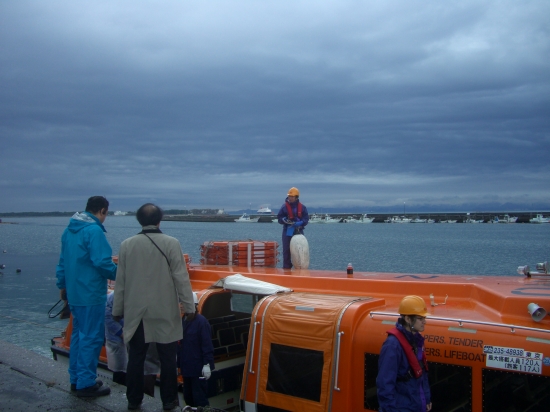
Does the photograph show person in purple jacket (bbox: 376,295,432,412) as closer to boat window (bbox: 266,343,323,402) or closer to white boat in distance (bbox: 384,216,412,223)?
boat window (bbox: 266,343,323,402)

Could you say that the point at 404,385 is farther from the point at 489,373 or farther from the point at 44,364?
the point at 44,364

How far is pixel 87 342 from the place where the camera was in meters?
4.91

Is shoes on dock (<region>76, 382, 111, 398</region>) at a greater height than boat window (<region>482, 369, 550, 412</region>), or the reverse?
boat window (<region>482, 369, 550, 412</region>)

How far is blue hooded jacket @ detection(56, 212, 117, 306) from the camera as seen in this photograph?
15.8ft

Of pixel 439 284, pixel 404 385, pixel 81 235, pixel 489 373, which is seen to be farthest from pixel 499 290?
pixel 81 235

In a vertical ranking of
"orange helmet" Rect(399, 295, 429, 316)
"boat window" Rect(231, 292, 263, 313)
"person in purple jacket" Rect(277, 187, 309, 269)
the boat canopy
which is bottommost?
"boat window" Rect(231, 292, 263, 313)

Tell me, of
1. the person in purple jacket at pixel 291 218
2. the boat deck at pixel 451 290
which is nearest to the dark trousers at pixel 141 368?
the boat deck at pixel 451 290

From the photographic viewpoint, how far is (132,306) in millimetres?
4434

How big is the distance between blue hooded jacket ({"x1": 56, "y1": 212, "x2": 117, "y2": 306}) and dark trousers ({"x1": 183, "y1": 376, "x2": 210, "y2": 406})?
57.8 inches

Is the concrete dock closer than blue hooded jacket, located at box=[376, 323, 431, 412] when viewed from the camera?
No

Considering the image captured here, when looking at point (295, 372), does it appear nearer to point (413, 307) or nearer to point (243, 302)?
point (413, 307)

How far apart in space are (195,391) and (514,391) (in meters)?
3.21

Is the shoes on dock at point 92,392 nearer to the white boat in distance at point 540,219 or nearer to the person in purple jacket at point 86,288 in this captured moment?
the person in purple jacket at point 86,288

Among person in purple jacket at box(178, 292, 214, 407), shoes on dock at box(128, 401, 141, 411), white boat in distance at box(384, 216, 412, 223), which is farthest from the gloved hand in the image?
white boat in distance at box(384, 216, 412, 223)
